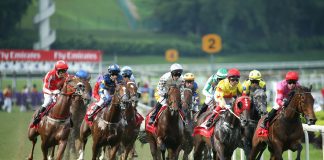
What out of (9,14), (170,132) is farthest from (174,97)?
(9,14)

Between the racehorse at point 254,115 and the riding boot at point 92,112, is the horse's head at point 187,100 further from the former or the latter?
the riding boot at point 92,112

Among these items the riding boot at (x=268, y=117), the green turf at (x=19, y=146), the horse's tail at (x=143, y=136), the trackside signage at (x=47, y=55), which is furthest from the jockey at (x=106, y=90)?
the trackside signage at (x=47, y=55)

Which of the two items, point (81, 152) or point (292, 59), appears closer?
point (81, 152)

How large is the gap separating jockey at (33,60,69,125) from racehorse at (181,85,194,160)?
1.98m

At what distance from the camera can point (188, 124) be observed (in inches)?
577

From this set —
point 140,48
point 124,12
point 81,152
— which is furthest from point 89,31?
point 81,152

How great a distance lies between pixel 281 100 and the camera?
1298 centimetres

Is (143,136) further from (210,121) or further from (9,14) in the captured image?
(9,14)

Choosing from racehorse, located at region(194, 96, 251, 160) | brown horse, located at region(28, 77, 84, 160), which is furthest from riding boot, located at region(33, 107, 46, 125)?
racehorse, located at region(194, 96, 251, 160)

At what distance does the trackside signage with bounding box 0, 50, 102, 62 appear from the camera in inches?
1779

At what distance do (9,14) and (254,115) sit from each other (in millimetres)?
59823

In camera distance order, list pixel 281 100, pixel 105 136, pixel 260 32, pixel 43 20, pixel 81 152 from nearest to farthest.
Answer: pixel 281 100 → pixel 105 136 → pixel 81 152 → pixel 43 20 → pixel 260 32

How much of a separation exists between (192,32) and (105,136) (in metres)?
69.7

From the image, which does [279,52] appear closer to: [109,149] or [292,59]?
[292,59]
